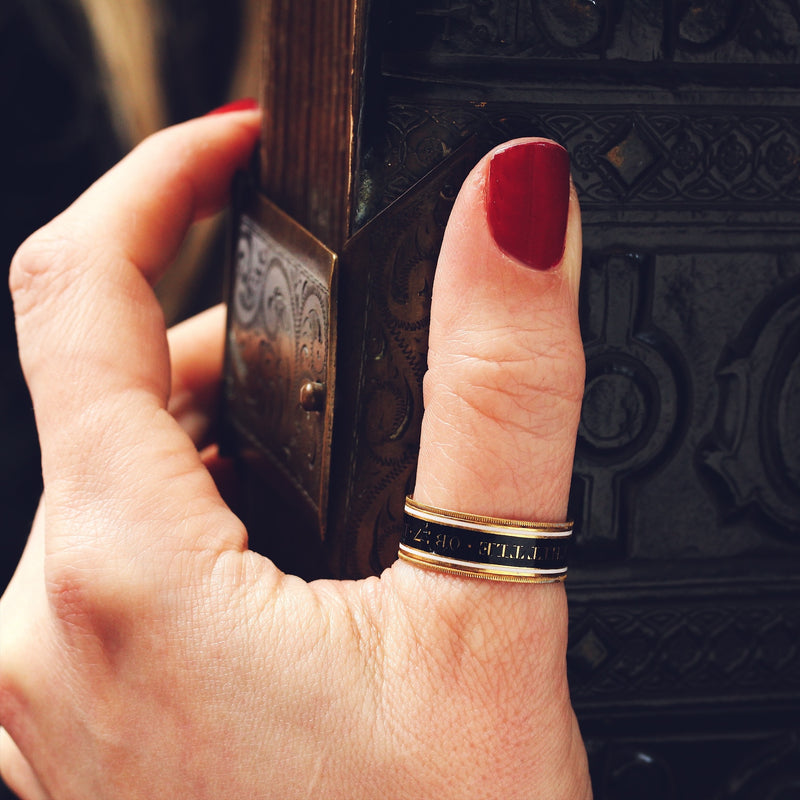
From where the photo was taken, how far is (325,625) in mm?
507

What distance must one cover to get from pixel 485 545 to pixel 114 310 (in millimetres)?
325

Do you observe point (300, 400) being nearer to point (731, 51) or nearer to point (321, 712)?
point (321, 712)

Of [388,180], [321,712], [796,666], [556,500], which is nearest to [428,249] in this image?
[388,180]

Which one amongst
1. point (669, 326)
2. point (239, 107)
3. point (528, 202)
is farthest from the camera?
point (239, 107)

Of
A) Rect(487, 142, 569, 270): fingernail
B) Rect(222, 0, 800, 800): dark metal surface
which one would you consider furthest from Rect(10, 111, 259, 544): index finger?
Rect(487, 142, 569, 270): fingernail

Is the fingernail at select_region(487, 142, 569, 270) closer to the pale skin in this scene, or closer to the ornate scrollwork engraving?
the pale skin

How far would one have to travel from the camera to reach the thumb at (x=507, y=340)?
468 millimetres

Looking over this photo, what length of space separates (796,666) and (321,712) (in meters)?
0.37

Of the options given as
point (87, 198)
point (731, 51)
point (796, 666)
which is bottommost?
point (796, 666)

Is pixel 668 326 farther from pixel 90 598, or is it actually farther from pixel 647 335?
pixel 90 598

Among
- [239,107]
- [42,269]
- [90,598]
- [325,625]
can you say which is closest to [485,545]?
[325,625]

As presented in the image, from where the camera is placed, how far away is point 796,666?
643 mm

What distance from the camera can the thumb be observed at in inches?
18.4

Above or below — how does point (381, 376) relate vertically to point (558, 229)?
below
